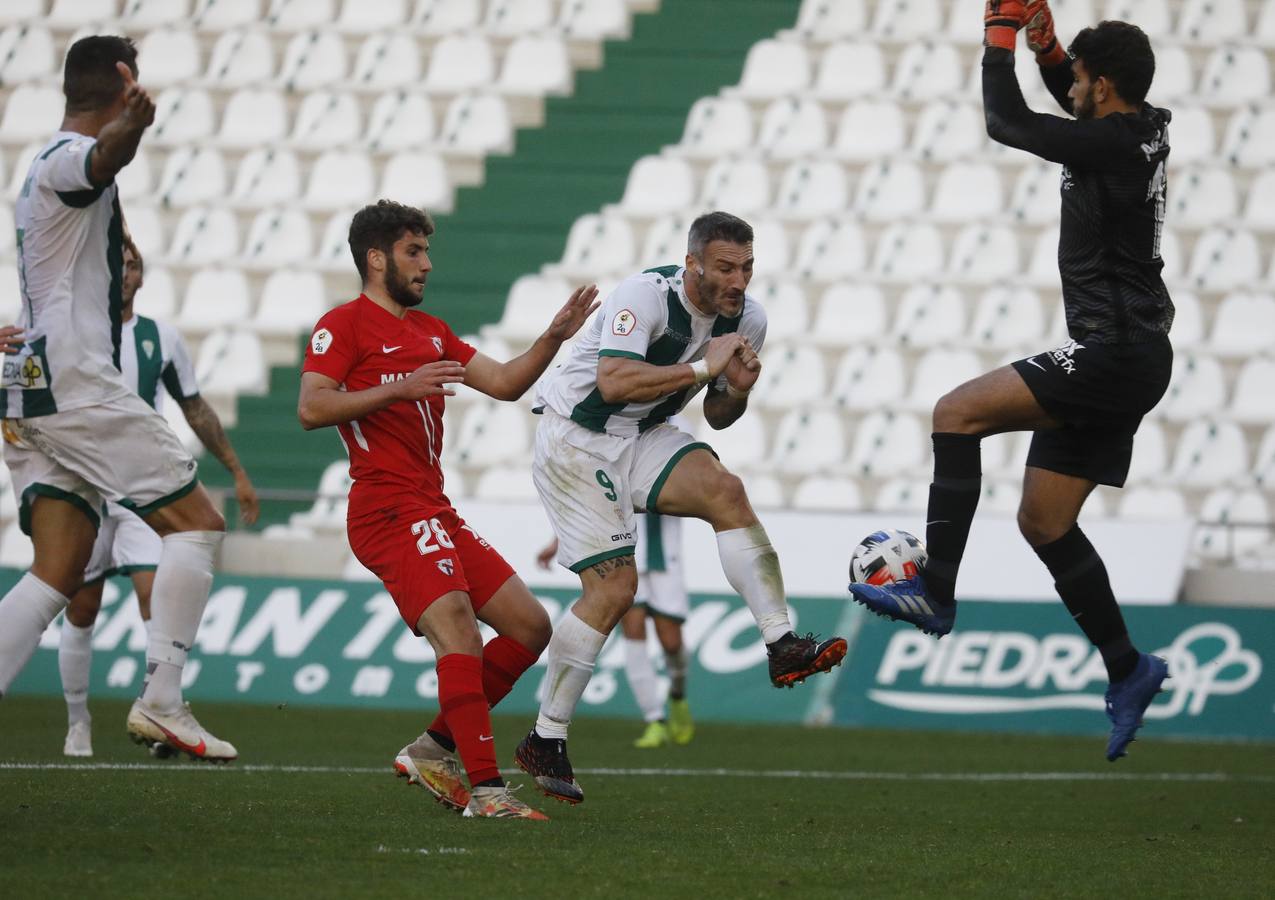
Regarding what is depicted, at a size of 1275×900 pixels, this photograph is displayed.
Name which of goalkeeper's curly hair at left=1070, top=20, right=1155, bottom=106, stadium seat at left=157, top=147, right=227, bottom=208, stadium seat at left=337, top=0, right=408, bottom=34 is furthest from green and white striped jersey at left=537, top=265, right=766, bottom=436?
stadium seat at left=337, top=0, right=408, bottom=34

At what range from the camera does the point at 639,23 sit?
1927 centimetres

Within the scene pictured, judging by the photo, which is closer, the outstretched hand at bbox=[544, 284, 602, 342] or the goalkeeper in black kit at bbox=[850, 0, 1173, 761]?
the goalkeeper in black kit at bbox=[850, 0, 1173, 761]

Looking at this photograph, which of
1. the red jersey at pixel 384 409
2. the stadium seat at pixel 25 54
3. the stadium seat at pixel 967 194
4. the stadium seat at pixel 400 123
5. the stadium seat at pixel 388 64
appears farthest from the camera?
the stadium seat at pixel 25 54

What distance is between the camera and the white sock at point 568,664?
268 inches

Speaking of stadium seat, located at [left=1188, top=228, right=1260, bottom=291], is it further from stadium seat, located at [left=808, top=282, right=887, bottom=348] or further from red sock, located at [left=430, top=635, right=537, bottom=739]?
red sock, located at [left=430, top=635, right=537, bottom=739]

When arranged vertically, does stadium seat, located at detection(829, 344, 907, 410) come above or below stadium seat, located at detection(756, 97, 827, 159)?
below

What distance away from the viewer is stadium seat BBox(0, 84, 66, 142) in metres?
19.5

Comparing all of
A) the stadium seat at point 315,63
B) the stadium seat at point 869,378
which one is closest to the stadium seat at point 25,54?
the stadium seat at point 315,63

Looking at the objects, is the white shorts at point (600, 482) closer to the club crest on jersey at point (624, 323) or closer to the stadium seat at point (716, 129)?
the club crest on jersey at point (624, 323)

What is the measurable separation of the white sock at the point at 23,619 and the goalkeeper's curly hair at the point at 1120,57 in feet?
13.4

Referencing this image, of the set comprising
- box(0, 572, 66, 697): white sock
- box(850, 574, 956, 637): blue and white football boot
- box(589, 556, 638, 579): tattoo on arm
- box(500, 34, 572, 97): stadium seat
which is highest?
box(500, 34, 572, 97): stadium seat

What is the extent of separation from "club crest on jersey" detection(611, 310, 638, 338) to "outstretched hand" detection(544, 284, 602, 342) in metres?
0.17

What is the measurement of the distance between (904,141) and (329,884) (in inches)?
553

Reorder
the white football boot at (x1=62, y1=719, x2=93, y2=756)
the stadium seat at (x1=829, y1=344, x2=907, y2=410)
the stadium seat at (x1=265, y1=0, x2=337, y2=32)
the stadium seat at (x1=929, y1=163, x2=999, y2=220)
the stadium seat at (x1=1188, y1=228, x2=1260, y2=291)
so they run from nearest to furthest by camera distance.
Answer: the white football boot at (x1=62, y1=719, x2=93, y2=756) → the stadium seat at (x1=829, y1=344, x2=907, y2=410) → the stadium seat at (x1=1188, y1=228, x2=1260, y2=291) → the stadium seat at (x1=929, y1=163, x2=999, y2=220) → the stadium seat at (x1=265, y1=0, x2=337, y2=32)
